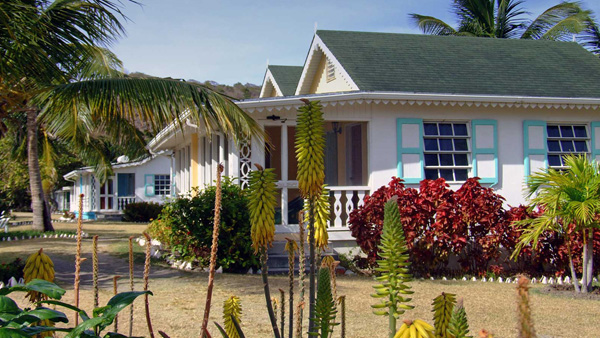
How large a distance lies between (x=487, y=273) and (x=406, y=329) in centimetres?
1021

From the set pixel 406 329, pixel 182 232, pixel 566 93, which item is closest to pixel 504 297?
pixel 182 232

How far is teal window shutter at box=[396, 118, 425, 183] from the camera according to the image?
12773 mm

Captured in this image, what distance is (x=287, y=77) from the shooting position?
22.1 metres

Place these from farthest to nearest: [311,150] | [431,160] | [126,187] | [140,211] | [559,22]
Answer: [126,187], [140,211], [559,22], [431,160], [311,150]

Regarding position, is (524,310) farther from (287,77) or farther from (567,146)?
(287,77)

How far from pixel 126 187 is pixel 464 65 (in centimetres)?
2547

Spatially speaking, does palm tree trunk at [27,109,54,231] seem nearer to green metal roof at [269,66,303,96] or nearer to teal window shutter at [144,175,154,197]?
green metal roof at [269,66,303,96]

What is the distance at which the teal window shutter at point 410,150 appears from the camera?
12.8 meters

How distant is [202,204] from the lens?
444 inches

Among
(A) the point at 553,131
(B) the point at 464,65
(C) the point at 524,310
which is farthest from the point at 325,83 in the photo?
(C) the point at 524,310

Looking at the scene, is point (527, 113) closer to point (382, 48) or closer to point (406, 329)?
point (382, 48)

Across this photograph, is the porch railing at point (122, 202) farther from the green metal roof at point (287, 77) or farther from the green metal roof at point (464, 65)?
the green metal roof at point (464, 65)

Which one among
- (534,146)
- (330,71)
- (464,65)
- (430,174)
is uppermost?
(330,71)

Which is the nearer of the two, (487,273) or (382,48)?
(487,273)
